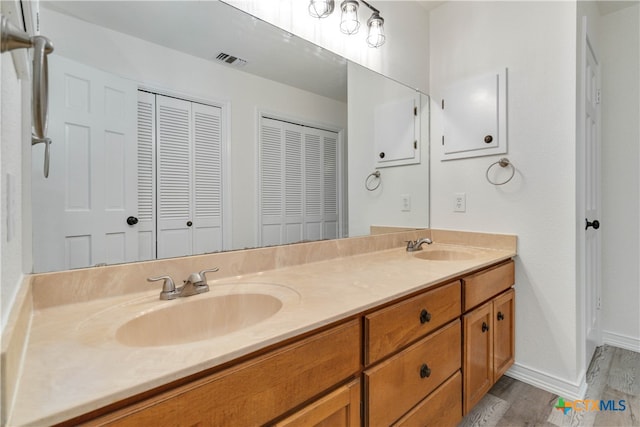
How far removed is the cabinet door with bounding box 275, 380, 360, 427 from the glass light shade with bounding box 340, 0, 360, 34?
1624mm

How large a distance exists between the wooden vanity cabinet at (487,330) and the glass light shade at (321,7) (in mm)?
1363

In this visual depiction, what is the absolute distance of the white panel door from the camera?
866mm

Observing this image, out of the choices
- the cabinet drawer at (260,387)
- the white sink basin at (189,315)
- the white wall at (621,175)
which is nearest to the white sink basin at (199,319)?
the white sink basin at (189,315)

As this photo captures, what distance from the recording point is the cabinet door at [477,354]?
53.2 inches

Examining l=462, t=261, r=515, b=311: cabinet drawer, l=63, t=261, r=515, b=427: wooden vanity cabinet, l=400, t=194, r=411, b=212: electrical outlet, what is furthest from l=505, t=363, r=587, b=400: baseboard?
l=400, t=194, r=411, b=212: electrical outlet

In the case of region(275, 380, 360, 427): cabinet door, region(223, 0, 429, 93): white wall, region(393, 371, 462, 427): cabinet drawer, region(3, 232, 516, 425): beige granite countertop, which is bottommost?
region(393, 371, 462, 427): cabinet drawer

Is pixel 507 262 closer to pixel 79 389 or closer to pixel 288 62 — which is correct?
pixel 288 62

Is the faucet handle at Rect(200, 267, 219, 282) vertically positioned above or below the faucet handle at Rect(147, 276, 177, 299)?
above

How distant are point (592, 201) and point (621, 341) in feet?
3.52

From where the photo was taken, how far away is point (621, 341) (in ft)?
7.18

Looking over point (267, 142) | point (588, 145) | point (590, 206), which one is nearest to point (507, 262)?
point (590, 206)

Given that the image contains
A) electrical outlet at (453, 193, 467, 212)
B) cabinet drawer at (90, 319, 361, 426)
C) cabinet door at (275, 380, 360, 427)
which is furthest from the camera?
electrical outlet at (453, 193, 467, 212)

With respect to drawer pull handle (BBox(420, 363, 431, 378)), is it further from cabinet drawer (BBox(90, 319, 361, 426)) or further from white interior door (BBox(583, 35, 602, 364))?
white interior door (BBox(583, 35, 602, 364))

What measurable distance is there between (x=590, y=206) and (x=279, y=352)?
2.17m
